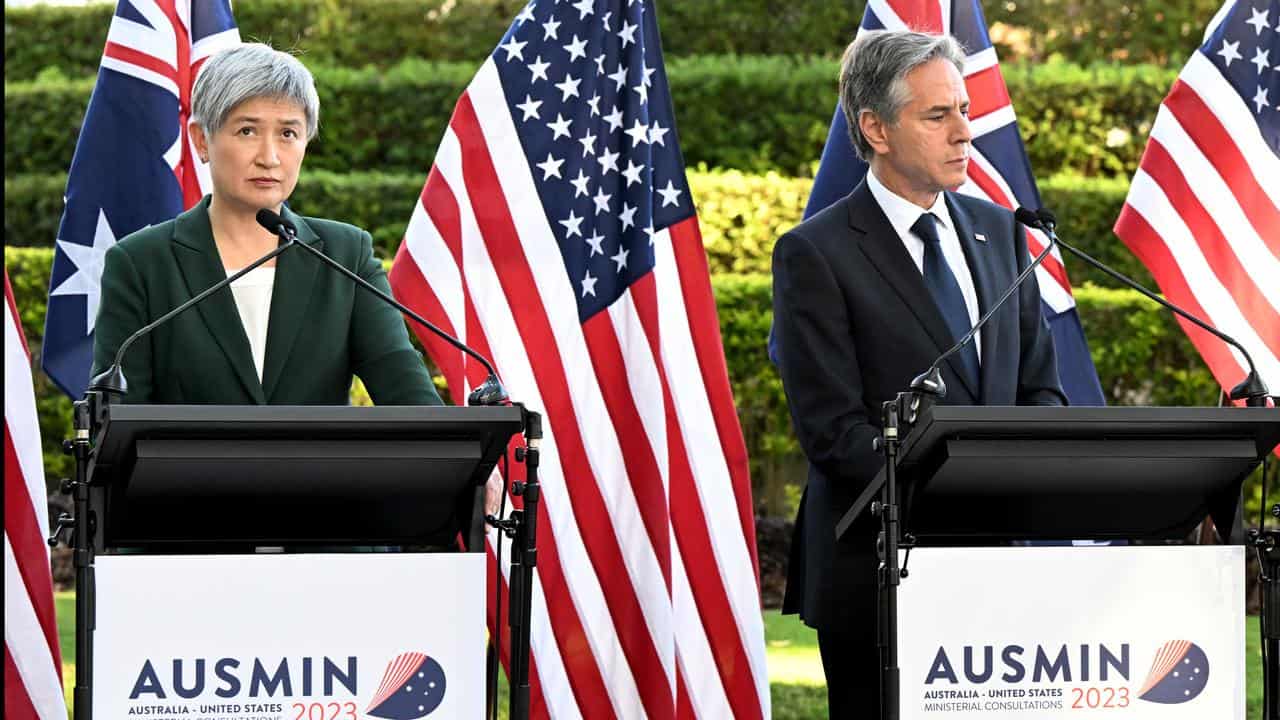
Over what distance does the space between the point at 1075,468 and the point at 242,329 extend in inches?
62.3

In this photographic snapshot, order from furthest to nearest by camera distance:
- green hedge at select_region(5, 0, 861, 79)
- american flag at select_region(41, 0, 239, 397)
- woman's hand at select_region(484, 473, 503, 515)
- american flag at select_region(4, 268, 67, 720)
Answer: green hedge at select_region(5, 0, 861, 79)
american flag at select_region(41, 0, 239, 397)
american flag at select_region(4, 268, 67, 720)
woman's hand at select_region(484, 473, 503, 515)

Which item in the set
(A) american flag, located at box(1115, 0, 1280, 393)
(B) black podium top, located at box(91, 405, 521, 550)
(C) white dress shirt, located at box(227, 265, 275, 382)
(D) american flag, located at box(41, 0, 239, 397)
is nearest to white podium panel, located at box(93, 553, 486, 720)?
(B) black podium top, located at box(91, 405, 521, 550)

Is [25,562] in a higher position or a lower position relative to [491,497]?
lower

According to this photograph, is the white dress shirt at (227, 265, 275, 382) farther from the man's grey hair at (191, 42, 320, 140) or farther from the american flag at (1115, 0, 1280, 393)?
the american flag at (1115, 0, 1280, 393)

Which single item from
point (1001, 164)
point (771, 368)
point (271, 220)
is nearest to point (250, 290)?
point (271, 220)

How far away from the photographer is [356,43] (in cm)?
1287

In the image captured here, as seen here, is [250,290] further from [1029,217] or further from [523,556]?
[1029,217]

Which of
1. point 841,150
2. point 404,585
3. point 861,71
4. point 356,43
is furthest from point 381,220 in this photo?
point 404,585

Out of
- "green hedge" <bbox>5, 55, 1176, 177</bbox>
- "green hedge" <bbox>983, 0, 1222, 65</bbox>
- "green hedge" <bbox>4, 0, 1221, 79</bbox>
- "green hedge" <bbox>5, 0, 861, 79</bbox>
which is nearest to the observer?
"green hedge" <bbox>5, 55, 1176, 177</bbox>

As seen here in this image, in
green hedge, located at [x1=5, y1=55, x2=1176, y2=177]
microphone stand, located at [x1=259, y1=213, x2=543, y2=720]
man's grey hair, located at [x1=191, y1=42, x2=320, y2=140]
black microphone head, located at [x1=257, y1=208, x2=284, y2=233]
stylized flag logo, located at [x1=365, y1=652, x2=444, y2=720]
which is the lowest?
stylized flag logo, located at [x1=365, y1=652, x2=444, y2=720]

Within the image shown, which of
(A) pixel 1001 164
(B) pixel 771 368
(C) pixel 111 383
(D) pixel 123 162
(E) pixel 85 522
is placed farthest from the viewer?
(B) pixel 771 368

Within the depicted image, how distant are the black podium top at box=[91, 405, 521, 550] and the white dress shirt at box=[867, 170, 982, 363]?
107 centimetres

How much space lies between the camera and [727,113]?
11.8m

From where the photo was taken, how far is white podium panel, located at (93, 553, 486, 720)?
2.75 metres
